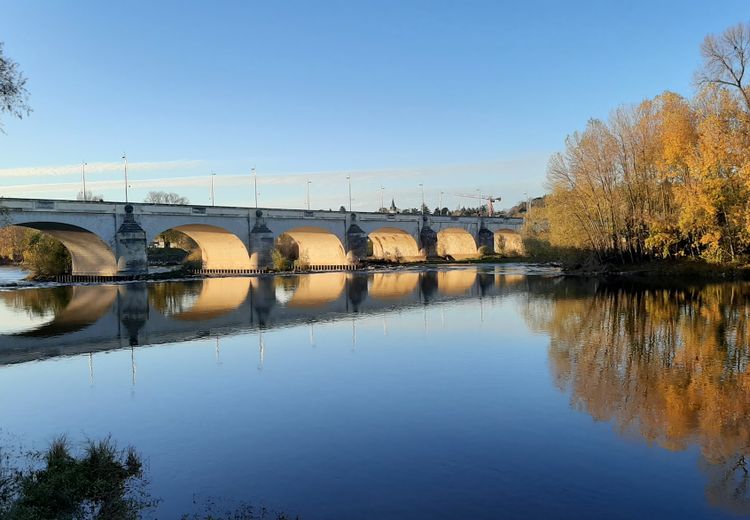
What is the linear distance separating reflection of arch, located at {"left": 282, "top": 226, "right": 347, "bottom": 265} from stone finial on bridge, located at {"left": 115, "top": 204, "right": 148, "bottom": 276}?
28043 millimetres

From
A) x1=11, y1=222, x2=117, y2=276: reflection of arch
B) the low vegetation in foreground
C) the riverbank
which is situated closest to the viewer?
the low vegetation in foreground

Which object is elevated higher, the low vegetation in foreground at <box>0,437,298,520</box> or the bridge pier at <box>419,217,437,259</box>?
the bridge pier at <box>419,217,437,259</box>

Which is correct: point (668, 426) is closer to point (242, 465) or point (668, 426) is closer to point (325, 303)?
point (242, 465)

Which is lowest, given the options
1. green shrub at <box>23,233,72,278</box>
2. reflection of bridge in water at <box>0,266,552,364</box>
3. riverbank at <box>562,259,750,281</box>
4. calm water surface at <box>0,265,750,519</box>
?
calm water surface at <box>0,265,750,519</box>

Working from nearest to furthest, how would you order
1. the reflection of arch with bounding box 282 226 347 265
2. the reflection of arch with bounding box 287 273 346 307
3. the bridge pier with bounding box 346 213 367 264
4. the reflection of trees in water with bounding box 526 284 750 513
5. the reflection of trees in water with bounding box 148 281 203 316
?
the reflection of trees in water with bounding box 526 284 750 513 < the reflection of trees in water with bounding box 148 281 203 316 < the reflection of arch with bounding box 287 273 346 307 < the bridge pier with bounding box 346 213 367 264 < the reflection of arch with bounding box 282 226 347 265

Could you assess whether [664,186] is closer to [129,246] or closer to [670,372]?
[670,372]

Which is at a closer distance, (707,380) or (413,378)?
(707,380)

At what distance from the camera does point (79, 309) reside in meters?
38.5

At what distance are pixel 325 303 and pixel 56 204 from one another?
115 feet

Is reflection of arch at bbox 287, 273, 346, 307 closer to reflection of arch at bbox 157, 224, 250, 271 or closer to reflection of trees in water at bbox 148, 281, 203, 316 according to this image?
reflection of trees in water at bbox 148, 281, 203, 316

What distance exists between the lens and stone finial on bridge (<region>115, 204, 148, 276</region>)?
210 ft

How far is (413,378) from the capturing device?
17.7m

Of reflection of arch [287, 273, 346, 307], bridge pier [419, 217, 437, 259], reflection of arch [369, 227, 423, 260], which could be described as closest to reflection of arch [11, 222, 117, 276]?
reflection of arch [287, 273, 346, 307]

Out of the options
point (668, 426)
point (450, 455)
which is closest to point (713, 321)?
point (668, 426)
